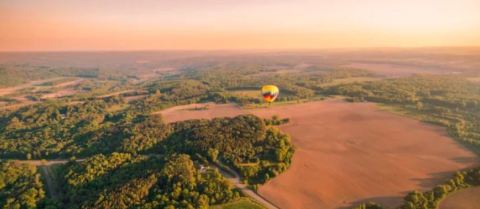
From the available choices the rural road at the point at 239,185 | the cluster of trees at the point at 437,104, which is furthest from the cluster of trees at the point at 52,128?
the cluster of trees at the point at 437,104

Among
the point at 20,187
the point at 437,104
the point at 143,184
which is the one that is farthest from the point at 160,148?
the point at 437,104

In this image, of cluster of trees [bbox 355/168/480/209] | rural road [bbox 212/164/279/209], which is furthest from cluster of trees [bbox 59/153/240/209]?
cluster of trees [bbox 355/168/480/209]

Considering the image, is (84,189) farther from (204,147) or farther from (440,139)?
(440,139)

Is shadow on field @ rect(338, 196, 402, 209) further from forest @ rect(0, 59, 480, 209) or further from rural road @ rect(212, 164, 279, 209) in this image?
rural road @ rect(212, 164, 279, 209)

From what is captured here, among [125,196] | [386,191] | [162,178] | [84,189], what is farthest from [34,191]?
[386,191]

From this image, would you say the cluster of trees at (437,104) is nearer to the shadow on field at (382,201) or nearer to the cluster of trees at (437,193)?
the cluster of trees at (437,193)

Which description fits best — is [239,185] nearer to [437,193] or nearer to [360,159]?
[360,159]
